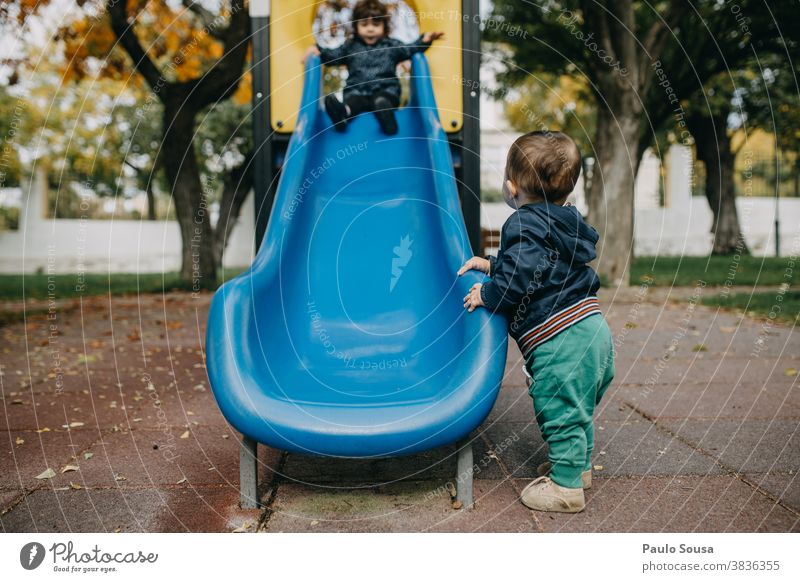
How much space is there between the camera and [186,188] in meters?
11.0

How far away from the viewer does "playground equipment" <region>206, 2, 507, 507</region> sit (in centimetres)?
221

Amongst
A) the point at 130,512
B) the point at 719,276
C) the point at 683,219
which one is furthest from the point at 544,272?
the point at 683,219

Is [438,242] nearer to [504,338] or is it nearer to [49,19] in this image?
[504,338]

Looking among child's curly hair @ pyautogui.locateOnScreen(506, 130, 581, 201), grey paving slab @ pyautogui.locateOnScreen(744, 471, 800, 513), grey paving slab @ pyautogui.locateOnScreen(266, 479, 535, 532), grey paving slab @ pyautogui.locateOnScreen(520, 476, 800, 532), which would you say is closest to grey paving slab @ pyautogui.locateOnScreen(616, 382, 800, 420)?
grey paving slab @ pyautogui.locateOnScreen(744, 471, 800, 513)

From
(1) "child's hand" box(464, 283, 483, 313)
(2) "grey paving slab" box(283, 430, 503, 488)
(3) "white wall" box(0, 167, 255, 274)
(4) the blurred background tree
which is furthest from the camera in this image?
(3) "white wall" box(0, 167, 255, 274)

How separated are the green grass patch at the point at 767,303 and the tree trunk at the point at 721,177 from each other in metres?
10.2

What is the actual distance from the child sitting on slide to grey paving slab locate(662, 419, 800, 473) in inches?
91.5

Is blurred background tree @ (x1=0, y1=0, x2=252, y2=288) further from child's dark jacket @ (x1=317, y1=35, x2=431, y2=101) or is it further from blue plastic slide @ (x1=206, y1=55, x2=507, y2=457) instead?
blue plastic slide @ (x1=206, y1=55, x2=507, y2=457)

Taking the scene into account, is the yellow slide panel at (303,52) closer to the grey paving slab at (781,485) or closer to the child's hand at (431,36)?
the child's hand at (431,36)

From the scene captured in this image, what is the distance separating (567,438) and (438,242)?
139 cm

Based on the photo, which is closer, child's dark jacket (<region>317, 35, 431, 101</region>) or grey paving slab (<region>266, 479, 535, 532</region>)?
grey paving slab (<region>266, 479, 535, 532</region>)

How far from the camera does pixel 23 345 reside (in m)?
5.84

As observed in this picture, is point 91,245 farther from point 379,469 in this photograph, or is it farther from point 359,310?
point 379,469

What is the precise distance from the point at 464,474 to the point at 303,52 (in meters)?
3.08
